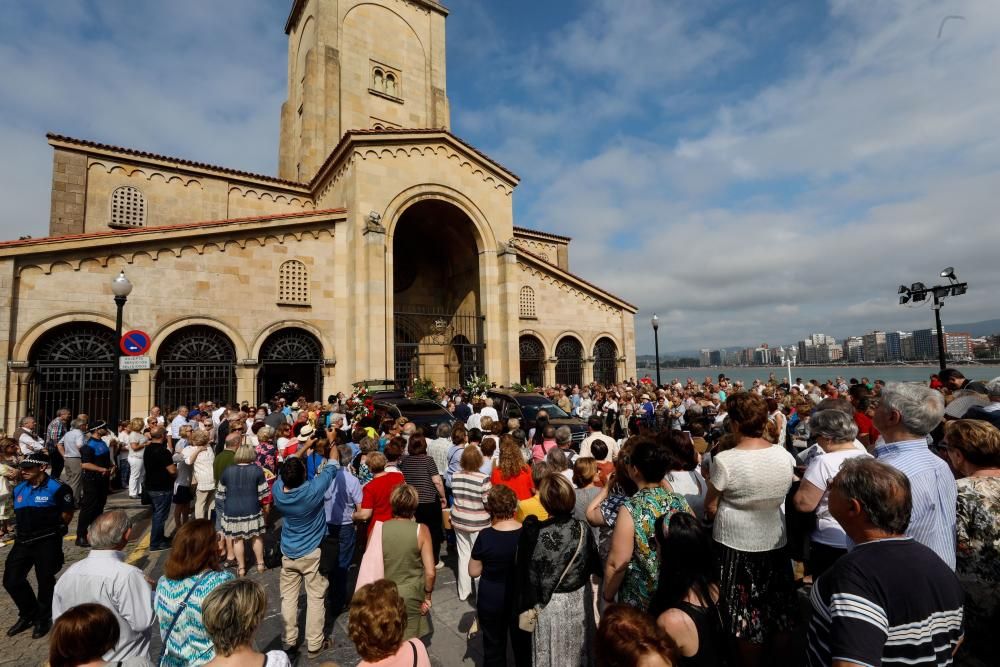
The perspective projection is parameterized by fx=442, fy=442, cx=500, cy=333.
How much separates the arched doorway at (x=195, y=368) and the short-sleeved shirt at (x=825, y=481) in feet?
50.3

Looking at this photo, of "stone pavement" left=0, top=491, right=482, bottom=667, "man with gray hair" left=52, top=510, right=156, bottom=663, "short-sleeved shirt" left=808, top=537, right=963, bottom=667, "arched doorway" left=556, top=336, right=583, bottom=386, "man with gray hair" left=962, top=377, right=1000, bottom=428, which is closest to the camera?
"short-sleeved shirt" left=808, top=537, right=963, bottom=667

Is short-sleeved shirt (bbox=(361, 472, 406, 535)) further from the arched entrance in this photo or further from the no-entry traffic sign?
the arched entrance

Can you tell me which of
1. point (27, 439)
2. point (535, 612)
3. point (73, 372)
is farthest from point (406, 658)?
point (73, 372)

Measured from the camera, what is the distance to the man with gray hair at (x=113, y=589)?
2703mm

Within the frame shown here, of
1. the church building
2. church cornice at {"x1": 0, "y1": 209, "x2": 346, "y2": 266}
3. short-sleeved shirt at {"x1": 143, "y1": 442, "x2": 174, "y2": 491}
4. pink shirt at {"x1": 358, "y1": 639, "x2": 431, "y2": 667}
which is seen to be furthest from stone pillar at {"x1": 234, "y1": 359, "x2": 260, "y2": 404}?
pink shirt at {"x1": 358, "y1": 639, "x2": 431, "y2": 667}

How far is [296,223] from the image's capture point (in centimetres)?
1541

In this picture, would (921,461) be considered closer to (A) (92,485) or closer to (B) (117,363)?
(A) (92,485)

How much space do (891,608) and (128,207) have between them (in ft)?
73.5

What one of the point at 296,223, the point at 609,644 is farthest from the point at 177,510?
the point at 296,223

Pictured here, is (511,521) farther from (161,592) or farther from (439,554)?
(439,554)

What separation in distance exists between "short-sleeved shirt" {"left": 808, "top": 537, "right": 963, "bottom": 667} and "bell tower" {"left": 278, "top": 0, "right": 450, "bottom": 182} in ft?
77.8

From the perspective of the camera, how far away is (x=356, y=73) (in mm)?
22109

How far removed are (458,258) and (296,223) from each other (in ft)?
25.1

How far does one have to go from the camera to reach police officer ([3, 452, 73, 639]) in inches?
173
